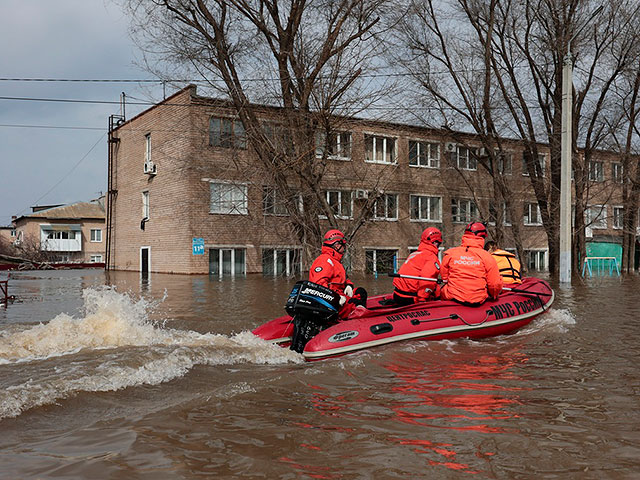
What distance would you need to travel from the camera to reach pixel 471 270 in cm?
888

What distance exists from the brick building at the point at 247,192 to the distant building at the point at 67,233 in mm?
19475

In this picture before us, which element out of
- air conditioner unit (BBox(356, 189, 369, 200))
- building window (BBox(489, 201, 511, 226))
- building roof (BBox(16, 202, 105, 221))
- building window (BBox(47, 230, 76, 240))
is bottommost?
building window (BBox(47, 230, 76, 240))

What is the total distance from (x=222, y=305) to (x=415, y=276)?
6.33 m

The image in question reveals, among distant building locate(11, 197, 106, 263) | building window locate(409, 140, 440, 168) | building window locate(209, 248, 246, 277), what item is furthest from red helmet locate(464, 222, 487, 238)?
distant building locate(11, 197, 106, 263)

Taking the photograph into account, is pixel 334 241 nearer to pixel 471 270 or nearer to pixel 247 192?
pixel 471 270

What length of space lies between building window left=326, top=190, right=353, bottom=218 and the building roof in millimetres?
36490

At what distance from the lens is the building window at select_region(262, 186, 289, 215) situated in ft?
62.5

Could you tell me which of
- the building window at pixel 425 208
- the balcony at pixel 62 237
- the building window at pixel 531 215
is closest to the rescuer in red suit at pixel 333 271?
the building window at pixel 425 208

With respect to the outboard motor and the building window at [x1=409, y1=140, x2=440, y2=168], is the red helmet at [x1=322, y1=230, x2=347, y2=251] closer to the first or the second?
the outboard motor

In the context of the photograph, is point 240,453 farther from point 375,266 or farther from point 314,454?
point 375,266

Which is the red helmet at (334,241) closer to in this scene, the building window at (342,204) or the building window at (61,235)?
the building window at (342,204)

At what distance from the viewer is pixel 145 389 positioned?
5.61 m

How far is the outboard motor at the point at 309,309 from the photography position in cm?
749

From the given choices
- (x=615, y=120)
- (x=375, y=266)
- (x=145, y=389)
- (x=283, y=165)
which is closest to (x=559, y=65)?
(x=615, y=120)
